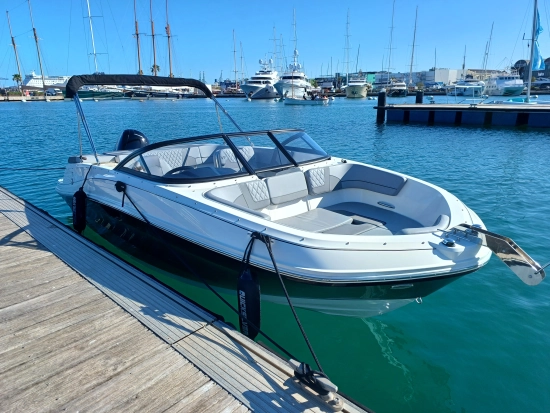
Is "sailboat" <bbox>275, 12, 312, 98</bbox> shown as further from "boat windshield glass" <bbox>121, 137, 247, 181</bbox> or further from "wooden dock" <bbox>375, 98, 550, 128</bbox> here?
"boat windshield glass" <bbox>121, 137, 247, 181</bbox>

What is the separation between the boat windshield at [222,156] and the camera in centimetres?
462

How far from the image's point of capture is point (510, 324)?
439 cm

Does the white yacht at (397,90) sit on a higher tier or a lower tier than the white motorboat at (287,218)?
higher

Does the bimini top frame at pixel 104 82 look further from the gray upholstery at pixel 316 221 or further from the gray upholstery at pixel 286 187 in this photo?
the gray upholstery at pixel 316 221

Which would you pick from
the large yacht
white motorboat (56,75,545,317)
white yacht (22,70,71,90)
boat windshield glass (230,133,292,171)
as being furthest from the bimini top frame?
white yacht (22,70,71,90)

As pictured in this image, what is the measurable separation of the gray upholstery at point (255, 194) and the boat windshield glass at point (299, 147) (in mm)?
877

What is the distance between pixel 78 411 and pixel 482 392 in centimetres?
332

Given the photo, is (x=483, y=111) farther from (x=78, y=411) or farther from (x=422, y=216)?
(x=78, y=411)

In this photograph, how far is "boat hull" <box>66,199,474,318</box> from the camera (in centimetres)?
333

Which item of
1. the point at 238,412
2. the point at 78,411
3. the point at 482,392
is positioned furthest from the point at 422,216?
the point at 78,411

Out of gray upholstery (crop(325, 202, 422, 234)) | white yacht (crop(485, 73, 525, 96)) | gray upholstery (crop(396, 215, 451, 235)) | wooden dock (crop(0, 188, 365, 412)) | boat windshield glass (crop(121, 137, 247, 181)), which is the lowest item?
wooden dock (crop(0, 188, 365, 412))

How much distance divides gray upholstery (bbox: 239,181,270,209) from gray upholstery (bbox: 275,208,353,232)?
33cm

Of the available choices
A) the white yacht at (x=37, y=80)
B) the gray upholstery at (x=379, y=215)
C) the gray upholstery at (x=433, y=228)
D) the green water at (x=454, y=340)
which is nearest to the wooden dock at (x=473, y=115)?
the green water at (x=454, y=340)

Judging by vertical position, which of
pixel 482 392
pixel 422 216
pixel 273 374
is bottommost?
pixel 482 392
